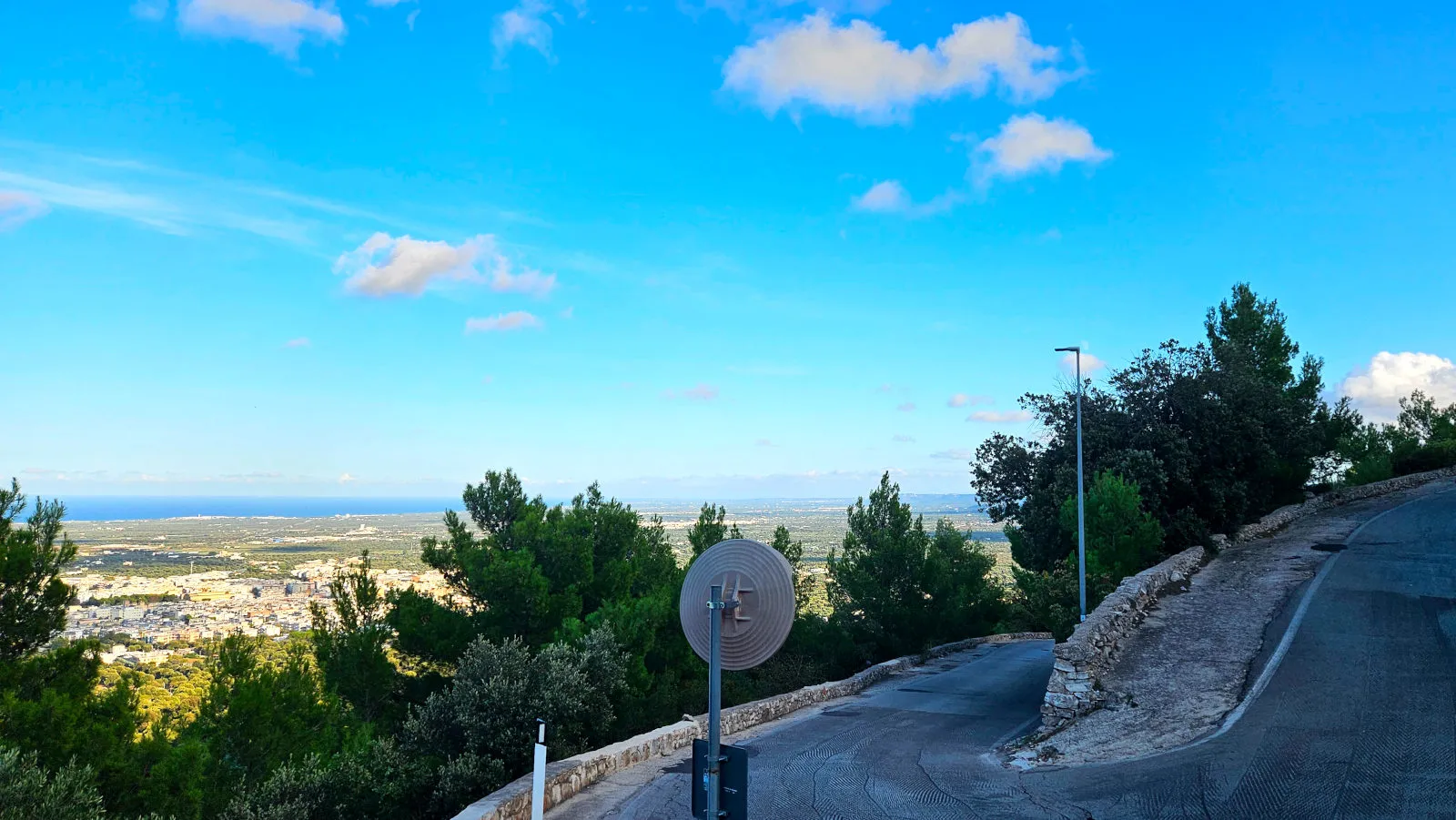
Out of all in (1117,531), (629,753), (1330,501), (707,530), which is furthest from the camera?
(1330,501)

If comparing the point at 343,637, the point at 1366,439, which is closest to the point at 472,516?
the point at 343,637

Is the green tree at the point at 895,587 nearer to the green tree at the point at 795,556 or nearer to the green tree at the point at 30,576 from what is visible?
the green tree at the point at 795,556

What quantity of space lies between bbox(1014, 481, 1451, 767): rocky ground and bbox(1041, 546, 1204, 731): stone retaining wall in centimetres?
23

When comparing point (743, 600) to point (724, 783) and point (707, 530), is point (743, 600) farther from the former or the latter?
point (707, 530)

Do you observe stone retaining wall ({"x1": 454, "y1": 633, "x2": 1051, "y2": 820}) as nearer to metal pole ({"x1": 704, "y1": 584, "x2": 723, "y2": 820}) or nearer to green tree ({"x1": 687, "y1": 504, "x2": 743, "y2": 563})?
metal pole ({"x1": 704, "y1": 584, "x2": 723, "y2": 820})

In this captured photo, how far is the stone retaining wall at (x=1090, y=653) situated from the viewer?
14.2m

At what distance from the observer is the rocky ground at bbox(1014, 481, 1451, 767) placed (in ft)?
40.6

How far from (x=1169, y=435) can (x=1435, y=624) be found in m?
12.3

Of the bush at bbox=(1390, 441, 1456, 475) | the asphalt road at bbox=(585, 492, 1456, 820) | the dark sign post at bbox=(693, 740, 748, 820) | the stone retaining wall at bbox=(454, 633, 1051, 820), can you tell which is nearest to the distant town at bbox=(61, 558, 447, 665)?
the stone retaining wall at bbox=(454, 633, 1051, 820)

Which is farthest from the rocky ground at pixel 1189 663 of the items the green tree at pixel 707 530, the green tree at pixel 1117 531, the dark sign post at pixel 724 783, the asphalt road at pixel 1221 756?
the green tree at pixel 707 530

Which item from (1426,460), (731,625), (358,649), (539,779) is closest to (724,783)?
(731,625)

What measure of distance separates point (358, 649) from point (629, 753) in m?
13.2

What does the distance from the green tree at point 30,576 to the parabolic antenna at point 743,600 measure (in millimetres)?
16741

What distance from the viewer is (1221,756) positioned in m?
10.9
